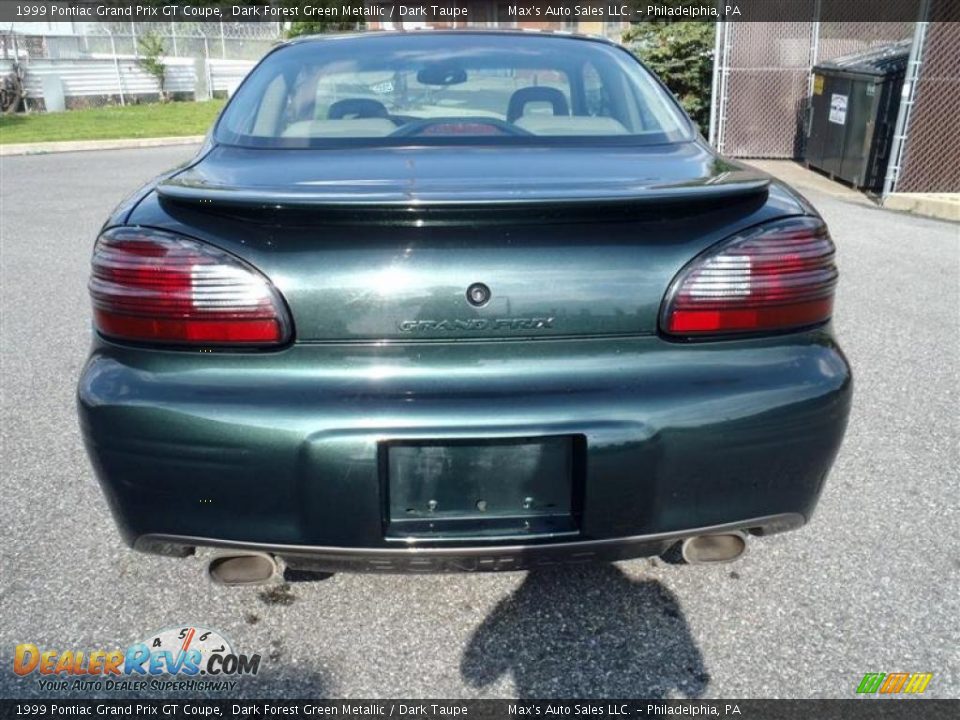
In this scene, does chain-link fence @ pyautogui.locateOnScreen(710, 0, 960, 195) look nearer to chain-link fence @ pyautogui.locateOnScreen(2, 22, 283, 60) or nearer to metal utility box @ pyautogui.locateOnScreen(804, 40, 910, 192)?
metal utility box @ pyautogui.locateOnScreen(804, 40, 910, 192)

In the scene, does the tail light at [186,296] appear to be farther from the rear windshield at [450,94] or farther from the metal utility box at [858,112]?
the metal utility box at [858,112]

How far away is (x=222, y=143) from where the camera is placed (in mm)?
2463

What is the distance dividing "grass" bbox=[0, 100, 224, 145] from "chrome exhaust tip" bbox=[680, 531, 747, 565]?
1401cm

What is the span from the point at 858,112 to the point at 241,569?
966cm

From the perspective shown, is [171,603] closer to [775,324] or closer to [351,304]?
[351,304]

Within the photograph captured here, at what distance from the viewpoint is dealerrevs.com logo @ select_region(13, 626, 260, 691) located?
6.89 feet

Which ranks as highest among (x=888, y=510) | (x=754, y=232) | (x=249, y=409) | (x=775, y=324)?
(x=754, y=232)

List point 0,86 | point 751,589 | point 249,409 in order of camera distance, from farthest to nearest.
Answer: point 0,86, point 751,589, point 249,409

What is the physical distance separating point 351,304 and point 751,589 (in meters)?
1.52

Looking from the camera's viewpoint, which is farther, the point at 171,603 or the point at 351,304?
the point at 171,603

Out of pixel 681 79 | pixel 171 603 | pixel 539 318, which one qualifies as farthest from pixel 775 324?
pixel 681 79

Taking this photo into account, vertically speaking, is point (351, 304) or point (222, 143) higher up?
point (222, 143)

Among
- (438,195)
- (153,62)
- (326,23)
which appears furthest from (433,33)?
(326,23)

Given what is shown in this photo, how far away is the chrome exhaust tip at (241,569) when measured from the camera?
77.2 inches
